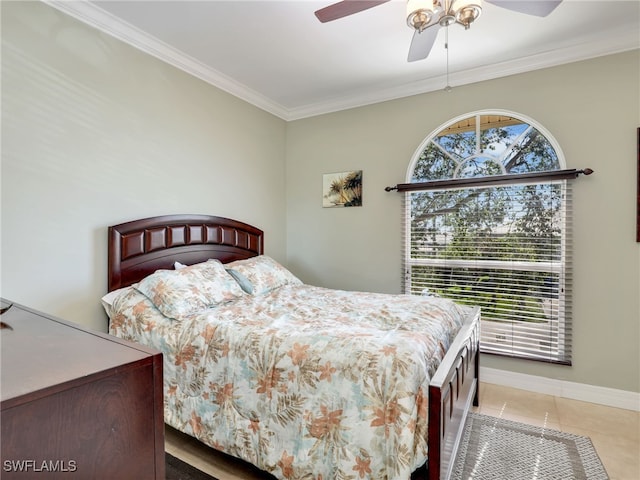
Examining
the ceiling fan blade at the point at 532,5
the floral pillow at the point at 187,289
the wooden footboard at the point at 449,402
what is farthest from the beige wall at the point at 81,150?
the ceiling fan blade at the point at 532,5

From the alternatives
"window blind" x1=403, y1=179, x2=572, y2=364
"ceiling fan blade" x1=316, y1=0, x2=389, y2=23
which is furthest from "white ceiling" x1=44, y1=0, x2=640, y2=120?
"window blind" x1=403, y1=179, x2=572, y2=364

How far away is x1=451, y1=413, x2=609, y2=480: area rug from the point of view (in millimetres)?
1847

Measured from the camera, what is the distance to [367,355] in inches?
58.9

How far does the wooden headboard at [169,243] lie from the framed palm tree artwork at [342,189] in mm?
959

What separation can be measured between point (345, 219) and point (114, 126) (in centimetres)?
230

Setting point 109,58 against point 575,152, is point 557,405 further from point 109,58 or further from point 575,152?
point 109,58

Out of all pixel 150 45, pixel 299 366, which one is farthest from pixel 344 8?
pixel 299 366

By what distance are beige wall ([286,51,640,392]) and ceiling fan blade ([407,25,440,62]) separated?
116cm

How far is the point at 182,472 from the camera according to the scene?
71.4 inches

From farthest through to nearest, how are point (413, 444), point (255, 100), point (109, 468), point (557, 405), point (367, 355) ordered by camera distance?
1. point (255, 100)
2. point (557, 405)
3. point (367, 355)
4. point (413, 444)
5. point (109, 468)

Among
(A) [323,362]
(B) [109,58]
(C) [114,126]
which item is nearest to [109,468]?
(A) [323,362]

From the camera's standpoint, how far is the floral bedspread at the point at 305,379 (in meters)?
1.40

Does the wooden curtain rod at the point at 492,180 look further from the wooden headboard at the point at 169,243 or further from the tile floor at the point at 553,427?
the tile floor at the point at 553,427

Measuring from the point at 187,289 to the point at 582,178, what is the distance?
3121 mm
